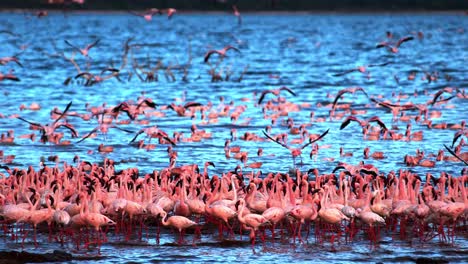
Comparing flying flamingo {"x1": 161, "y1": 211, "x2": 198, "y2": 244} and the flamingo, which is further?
flying flamingo {"x1": 161, "y1": 211, "x2": 198, "y2": 244}

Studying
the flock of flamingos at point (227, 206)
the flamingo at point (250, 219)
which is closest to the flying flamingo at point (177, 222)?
the flock of flamingos at point (227, 206)

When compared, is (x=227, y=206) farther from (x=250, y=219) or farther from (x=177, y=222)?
(x=177, y=222)

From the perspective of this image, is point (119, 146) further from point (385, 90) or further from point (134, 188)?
point (385, 90)

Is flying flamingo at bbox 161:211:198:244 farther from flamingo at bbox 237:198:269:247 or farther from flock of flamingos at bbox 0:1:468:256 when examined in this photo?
flamingo at bbox 237:198:269:247

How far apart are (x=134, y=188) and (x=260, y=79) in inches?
1595

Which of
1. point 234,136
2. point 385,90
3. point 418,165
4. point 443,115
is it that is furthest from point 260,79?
point 418,165

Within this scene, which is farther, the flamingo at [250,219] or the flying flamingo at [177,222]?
the flying flamingo at [177,222]

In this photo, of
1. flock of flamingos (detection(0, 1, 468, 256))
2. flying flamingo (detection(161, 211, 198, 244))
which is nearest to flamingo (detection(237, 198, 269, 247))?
flock of flamingos (detection(0, 1, 468, 256))

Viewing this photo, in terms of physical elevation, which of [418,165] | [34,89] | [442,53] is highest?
[442,53]

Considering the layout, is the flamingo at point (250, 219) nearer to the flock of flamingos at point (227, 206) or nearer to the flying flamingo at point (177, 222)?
the flock of flamingos at point (227, 206)

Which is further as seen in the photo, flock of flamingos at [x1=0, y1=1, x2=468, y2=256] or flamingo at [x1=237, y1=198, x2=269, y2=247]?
flock of flamingos at [x1=0, y1=1, x2=468, y2=256]

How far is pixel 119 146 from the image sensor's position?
28.3 meters

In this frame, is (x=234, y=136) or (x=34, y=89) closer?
(x=234, y=136)

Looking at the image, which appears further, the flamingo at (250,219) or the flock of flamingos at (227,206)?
the flock of flamingos at (227,206)
